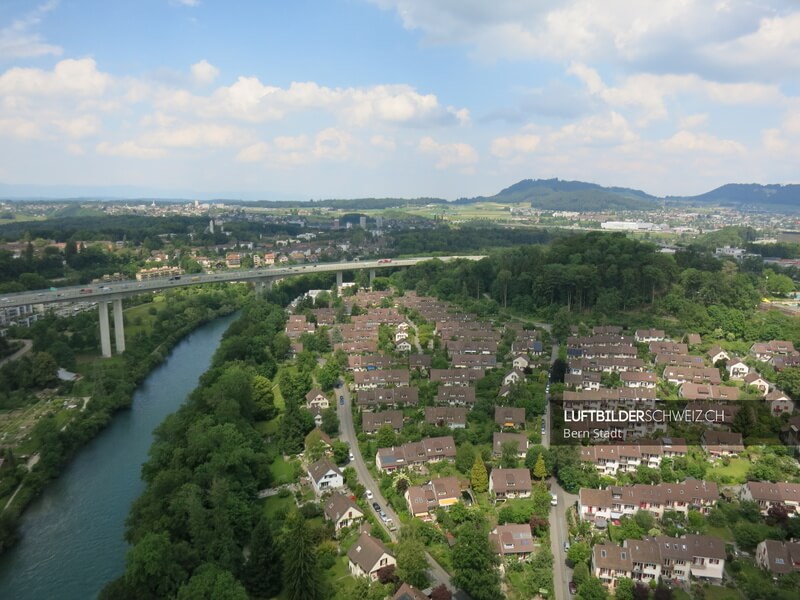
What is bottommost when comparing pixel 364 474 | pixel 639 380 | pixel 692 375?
pixel 364 474

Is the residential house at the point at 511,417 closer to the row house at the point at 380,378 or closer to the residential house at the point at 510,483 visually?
the residential house at the point at 510,483

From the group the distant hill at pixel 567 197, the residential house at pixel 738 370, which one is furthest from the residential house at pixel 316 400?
the distant hill at pixel 567 197

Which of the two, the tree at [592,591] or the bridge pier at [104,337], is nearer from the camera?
the tree at [592,591]

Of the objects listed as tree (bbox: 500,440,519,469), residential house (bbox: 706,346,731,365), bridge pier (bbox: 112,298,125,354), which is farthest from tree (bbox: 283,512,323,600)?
bridge pier (bbox: 112,298,125,354)

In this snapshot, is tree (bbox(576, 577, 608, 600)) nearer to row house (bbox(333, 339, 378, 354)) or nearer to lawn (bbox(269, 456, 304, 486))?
lawn (bbox(269, 456, 304, 486))

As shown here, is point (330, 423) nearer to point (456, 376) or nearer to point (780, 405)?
point (456, 376)

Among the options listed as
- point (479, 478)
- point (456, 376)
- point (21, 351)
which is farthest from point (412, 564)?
point (21, 351)
